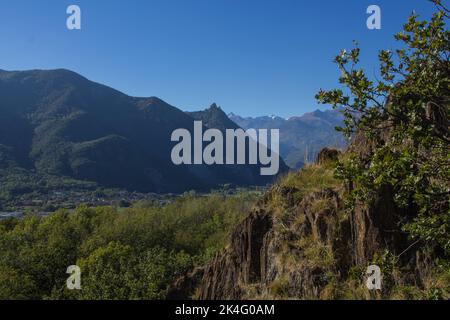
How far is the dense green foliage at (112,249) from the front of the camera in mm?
34906

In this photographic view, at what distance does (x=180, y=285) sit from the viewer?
1812 cm

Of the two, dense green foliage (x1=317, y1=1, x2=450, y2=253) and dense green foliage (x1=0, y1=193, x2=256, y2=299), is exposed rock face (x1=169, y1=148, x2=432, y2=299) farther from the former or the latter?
dense green foliage (x1=0, y1=193, x2=256, y2=299)

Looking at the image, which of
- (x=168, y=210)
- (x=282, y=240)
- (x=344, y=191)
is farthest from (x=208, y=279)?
(x=168, y=210)

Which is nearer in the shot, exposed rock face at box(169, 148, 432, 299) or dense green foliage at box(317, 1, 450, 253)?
dense green foliage at box(317, 1, 450, 253)

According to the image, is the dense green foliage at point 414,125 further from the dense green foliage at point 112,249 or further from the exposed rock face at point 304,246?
the dense green foliage at point 112,249

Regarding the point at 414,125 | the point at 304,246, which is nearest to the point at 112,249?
the point at 304,246

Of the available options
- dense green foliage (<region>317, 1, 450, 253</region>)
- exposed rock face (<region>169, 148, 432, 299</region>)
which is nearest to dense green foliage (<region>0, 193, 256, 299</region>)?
exposed rock face (<region>169, 148, 432, 299</region>)

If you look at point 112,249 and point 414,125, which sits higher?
point 414,125

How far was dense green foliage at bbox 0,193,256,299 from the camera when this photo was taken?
34.9 meters

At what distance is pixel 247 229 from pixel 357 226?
4004mm

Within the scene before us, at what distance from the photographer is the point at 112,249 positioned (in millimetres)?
48281

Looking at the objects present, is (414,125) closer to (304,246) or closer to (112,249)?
(304,246)

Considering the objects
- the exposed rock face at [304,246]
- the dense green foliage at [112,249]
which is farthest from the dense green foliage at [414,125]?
the dense green foliage at [112,249]
